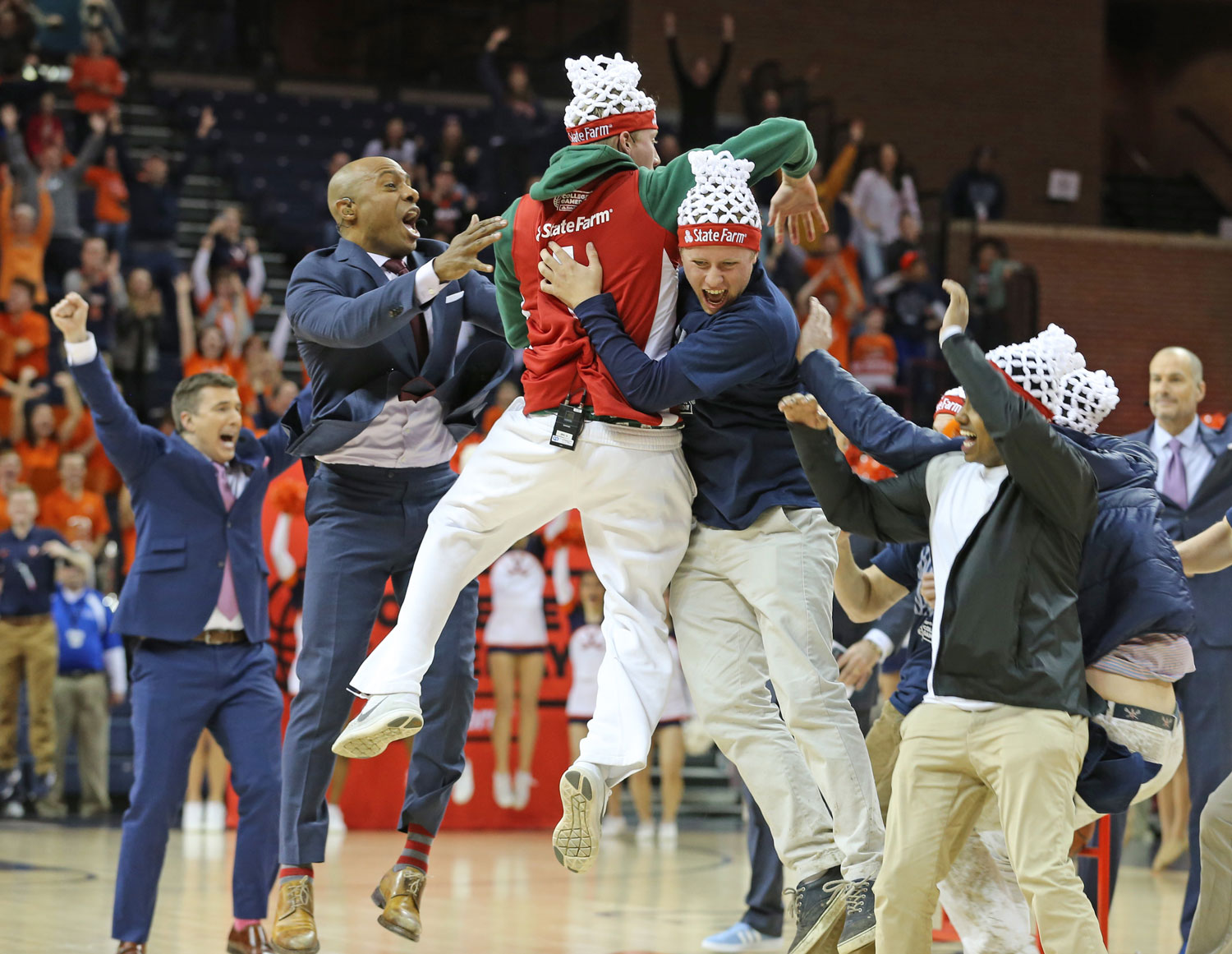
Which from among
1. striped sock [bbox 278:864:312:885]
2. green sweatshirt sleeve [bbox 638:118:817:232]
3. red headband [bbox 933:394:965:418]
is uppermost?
green sweatshirt sleeve [bbox 638:118:817:232]

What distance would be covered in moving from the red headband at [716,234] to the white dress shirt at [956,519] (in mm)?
900

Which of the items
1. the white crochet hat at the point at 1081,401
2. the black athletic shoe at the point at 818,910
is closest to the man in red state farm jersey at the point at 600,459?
the black athletic shoe at the point at 818,910

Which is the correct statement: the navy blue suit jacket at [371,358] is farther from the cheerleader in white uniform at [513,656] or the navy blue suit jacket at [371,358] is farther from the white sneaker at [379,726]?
the cheerleader in white uniform at [513,656]

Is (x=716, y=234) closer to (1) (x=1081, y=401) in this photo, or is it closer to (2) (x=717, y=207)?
(2) (x=717, y=207)

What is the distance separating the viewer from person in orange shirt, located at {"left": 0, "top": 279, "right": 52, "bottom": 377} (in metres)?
13.1

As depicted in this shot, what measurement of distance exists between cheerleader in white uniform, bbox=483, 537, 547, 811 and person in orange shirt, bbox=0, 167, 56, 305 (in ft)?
17.2

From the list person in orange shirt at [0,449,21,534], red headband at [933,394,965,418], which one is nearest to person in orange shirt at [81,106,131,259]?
person in orange shirt at [0,449,21,534]

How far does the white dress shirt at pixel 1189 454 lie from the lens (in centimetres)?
756

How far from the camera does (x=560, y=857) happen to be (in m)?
4.55

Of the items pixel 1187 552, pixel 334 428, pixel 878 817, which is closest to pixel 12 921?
pixel 334 428

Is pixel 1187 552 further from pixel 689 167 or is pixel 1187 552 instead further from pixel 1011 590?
pixel 689 167

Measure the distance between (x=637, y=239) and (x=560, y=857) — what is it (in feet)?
5.94

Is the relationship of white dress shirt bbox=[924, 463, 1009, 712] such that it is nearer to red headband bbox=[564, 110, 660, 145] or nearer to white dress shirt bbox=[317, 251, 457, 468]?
red headband bbox=[564, 110, 660, 145]

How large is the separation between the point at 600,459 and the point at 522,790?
723 cm
